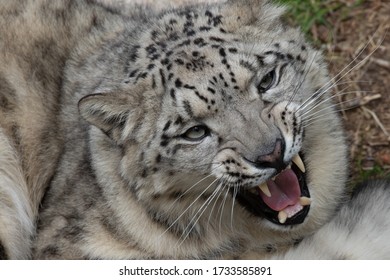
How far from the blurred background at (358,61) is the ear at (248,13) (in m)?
0.97

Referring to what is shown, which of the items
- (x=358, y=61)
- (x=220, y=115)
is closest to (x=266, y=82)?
(x=220, y=115)

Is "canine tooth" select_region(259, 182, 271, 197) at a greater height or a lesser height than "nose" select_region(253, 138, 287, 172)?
lesser

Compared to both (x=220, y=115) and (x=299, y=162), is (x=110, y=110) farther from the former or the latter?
(x=299, y=162)

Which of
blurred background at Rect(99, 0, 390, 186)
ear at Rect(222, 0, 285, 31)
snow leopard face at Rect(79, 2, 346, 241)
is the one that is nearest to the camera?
snow leopard face at Rect(79, 2, 346, 241)

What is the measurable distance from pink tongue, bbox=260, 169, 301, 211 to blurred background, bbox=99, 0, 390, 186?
1.13m

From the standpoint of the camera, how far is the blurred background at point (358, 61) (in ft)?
17.7

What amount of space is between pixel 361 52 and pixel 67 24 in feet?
6.40

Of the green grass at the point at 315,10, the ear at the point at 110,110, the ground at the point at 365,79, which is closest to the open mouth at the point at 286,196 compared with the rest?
the ear at the point at 110,110

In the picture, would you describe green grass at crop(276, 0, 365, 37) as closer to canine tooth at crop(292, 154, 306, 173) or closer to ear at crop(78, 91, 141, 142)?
canine tooth at crop(292, 154, 306, 173)

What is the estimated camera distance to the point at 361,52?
5.54 metres

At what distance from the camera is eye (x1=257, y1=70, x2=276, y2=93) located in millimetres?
3881

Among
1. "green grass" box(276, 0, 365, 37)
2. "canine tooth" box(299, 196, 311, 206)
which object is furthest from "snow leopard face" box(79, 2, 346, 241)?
"green grass" box(276, 0, 365, 37)
